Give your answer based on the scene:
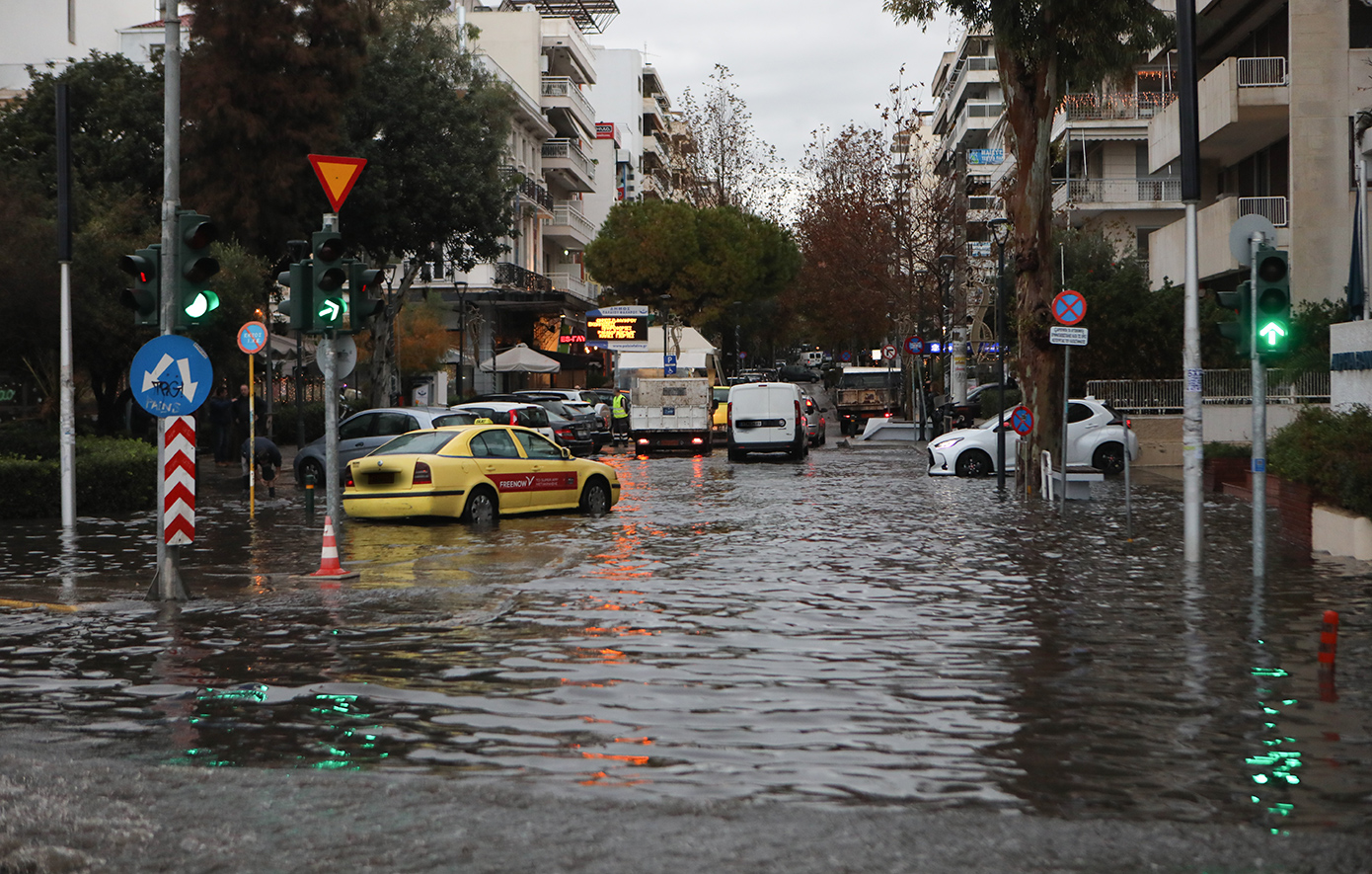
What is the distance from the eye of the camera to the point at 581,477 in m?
23.4

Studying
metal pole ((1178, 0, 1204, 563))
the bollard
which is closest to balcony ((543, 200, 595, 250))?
metal pole ((1178, 0, 1204, 563))

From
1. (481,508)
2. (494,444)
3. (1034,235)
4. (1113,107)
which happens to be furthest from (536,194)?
(481,508)

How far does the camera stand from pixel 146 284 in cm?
1373

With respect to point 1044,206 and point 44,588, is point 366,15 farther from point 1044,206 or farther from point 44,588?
point 44,588

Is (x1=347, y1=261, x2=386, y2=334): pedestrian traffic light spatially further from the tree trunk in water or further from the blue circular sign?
the tree trunk in water

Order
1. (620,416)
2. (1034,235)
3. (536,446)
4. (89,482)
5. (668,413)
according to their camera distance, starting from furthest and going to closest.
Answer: (620,416), (668,413), (1034,235), (89,482), (536,446)

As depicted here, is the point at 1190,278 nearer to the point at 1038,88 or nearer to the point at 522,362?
the point at 1038,88

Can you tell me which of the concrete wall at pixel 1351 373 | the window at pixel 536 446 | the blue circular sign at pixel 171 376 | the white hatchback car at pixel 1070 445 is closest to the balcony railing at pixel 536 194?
the white hatchback car at pixel 1070 445

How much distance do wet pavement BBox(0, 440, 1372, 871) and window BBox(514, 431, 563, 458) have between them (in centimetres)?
394

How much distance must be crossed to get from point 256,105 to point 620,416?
17786 millimetres

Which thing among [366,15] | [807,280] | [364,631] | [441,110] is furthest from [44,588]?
[807,280]

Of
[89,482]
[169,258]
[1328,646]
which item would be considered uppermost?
[169,258]

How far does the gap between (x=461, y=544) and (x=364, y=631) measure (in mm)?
6991

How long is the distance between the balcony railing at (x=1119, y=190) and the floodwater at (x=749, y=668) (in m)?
39.3
